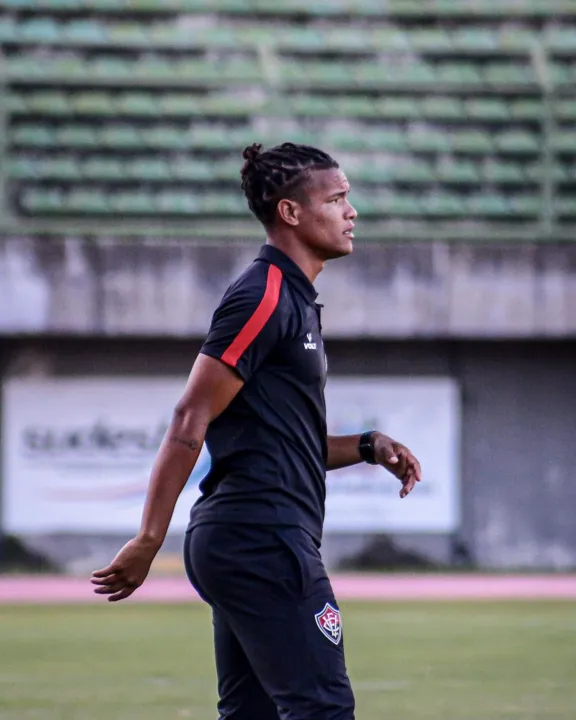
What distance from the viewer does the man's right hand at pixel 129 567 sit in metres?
3.77

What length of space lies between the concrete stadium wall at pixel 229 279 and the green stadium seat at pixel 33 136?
5.93 feet

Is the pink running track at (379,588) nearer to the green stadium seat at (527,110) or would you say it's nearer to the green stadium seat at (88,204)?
the green stadium seat at (88,204)

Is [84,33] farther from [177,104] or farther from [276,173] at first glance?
[276,173]

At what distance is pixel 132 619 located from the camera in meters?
11.2

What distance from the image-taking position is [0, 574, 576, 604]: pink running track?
12.9 metres

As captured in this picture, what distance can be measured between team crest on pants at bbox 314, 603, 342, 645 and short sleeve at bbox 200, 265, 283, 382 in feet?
2.00

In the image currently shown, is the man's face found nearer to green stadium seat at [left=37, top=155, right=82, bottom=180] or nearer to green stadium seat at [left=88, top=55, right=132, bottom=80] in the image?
green stadium seat at [left=37, top=155, right=82, bottom=180]

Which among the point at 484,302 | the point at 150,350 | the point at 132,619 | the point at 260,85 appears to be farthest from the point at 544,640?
the point at 260,85

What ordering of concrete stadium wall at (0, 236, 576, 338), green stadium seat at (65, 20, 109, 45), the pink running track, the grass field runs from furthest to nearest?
green stadium seat at (65, 20, 109, 45) < concrete stadium wall at (0, 236, 576, 338) < the pink running track < the grass field

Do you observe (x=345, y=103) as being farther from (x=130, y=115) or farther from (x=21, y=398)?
(x=21, y=398)

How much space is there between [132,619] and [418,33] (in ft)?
26.9

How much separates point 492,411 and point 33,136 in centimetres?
554

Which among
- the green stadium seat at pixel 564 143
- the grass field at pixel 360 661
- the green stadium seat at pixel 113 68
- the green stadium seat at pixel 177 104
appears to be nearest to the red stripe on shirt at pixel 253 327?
the grass field at pixel 360 661

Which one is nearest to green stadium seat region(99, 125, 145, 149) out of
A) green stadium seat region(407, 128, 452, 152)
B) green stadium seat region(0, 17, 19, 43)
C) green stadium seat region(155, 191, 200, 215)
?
green stadium seat region(155, 191, 200, 215)
